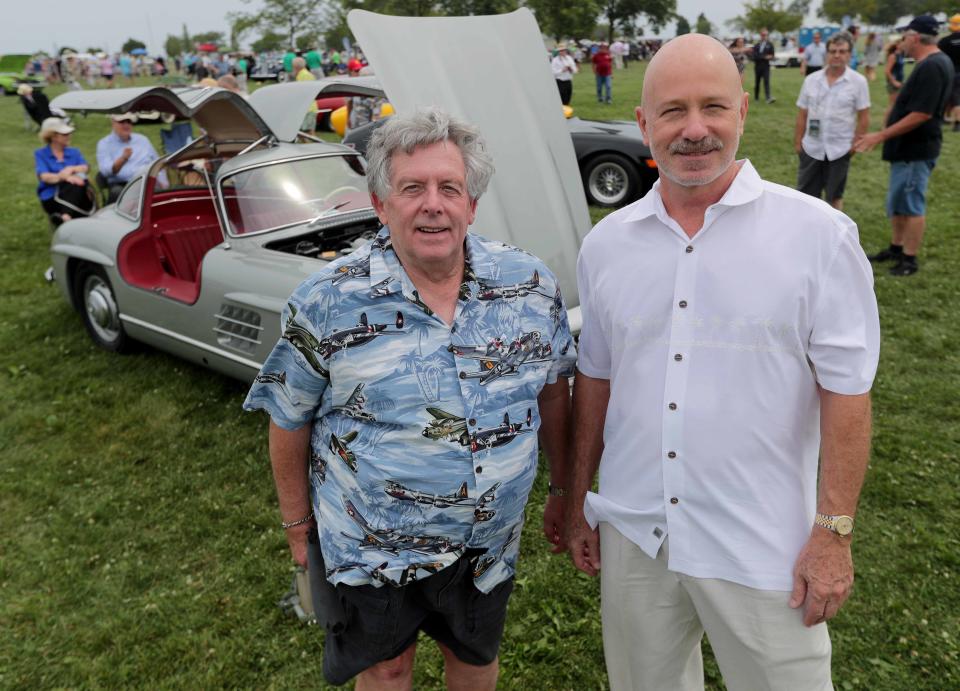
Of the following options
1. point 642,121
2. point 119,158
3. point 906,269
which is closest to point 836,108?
point 906,269

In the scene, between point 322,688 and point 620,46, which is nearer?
point 322,688

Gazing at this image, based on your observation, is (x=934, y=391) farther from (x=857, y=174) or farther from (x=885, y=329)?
(x=857, y=174)

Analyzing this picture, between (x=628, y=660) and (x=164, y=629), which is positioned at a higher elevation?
(x=628, y=660)

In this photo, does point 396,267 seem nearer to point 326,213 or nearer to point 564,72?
point 326,213

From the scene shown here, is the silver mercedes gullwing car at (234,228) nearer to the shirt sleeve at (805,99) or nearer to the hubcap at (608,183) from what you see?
the shirt sleeve at (805,99)

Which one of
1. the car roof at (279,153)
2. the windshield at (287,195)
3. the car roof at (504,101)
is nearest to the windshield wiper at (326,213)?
the windshield at (287,195)

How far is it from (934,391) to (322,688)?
13.1ft

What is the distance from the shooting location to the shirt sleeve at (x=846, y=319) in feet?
5.01

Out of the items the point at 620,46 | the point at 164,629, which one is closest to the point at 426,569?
the point at 164,629

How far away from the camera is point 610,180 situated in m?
9.05

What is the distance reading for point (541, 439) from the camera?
7.09 ft

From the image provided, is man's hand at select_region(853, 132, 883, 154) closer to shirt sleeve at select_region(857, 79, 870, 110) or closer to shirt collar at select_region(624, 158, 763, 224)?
shirt sleeve at select_region(857, 79, 870, 110)

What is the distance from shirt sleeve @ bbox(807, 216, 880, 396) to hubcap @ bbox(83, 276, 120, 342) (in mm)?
5342

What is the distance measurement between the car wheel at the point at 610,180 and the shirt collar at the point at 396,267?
7.37 metres
